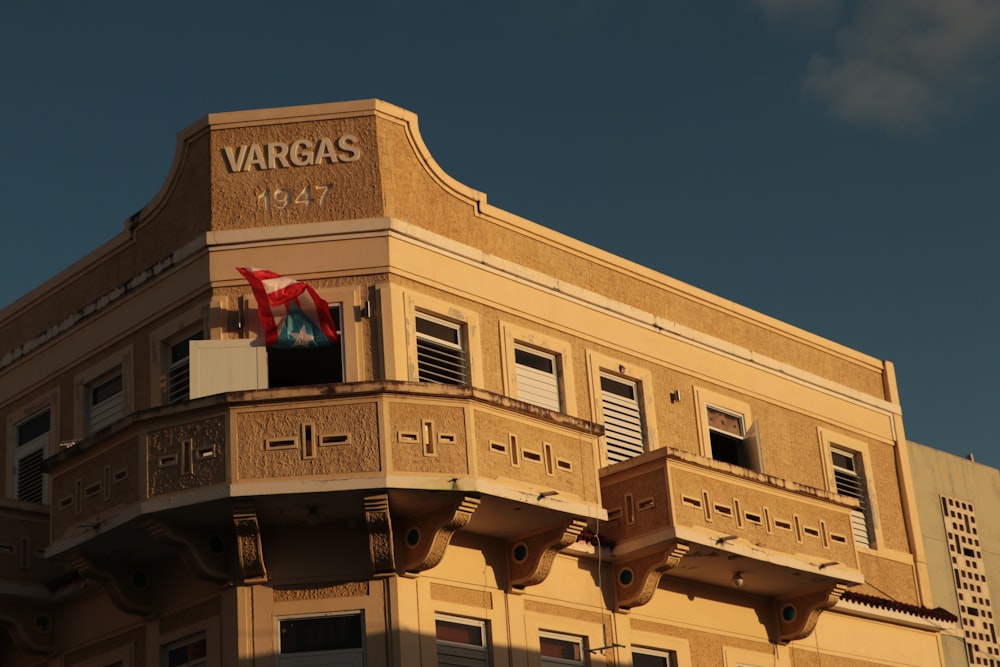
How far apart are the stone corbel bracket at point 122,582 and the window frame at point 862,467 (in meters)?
12.1

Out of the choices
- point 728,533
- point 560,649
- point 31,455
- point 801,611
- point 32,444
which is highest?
point 32,444

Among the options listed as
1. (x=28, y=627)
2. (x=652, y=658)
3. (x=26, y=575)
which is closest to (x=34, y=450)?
(x=26, y=575)

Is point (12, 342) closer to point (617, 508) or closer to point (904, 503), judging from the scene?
point (617, 508)

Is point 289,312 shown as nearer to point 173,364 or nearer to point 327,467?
point 173,364

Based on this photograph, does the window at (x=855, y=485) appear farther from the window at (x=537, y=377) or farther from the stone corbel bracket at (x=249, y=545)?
the stone corbel bracket at (x=249, y=545)

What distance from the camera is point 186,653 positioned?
2394 centimetres

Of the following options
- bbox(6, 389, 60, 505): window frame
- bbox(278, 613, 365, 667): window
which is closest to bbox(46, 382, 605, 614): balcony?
bbox(278, 613, 365, 667): window

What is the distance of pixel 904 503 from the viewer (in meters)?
32.1

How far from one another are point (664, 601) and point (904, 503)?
292 inches

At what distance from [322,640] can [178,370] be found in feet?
16.3

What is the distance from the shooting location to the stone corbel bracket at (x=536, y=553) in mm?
24141

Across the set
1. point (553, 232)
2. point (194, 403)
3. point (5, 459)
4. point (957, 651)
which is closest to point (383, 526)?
point (194, 403)

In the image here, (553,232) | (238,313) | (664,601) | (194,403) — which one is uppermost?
(553,232)

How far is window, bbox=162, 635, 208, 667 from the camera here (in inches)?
929
